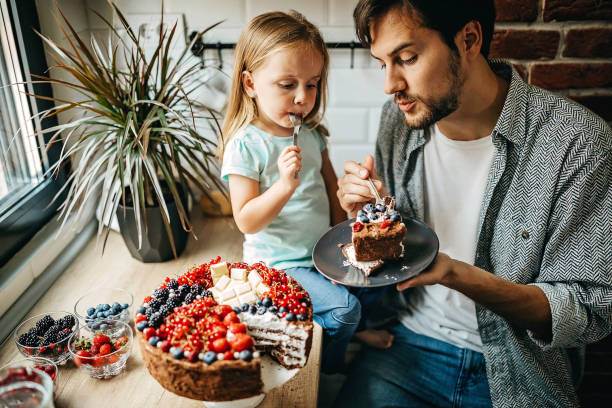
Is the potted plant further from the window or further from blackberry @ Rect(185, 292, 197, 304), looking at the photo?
blackberry @ Rect(185, 292, 197, 304)

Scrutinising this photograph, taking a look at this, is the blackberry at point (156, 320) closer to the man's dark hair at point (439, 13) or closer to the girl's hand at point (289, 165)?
the girl's hand at point (289, 165)

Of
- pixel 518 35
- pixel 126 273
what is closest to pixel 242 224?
pixel 126 273

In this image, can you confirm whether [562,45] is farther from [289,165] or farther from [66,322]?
[66,322]

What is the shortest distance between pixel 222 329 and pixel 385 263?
48cm

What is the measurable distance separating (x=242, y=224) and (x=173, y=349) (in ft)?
1.83

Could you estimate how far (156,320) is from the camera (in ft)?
3.39

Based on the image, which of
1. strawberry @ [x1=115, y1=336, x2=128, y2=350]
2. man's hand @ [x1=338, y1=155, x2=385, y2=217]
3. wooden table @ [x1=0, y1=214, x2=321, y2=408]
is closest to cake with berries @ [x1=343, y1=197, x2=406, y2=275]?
man's hand @ [x1=338, y1=155, x2=385, y2=217]

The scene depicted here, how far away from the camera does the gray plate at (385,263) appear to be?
3.89 ft

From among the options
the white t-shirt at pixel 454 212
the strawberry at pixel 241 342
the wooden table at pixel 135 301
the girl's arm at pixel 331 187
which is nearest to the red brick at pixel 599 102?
the white t-shirt at pixel 454 212

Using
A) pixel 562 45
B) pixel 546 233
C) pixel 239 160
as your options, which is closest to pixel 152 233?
pixel 239 160

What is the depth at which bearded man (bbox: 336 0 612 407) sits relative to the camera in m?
1.27

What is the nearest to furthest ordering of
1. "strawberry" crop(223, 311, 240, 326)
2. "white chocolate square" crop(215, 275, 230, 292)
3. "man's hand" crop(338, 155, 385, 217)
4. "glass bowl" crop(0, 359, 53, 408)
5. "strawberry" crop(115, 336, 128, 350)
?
"glass bowl" crop(0, 359, 53, 408) < "strawberry" crop(223, 311, 240, 326) < "white chocolate square" crop(215, 275, 230, 292) < "strawberry" crop(115, 336, 128, 350) < "man's hand" crop(338, 155, 385, 217)

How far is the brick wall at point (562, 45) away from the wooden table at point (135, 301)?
1131 millimetres

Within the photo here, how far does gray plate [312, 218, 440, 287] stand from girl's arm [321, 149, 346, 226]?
1.08ft
